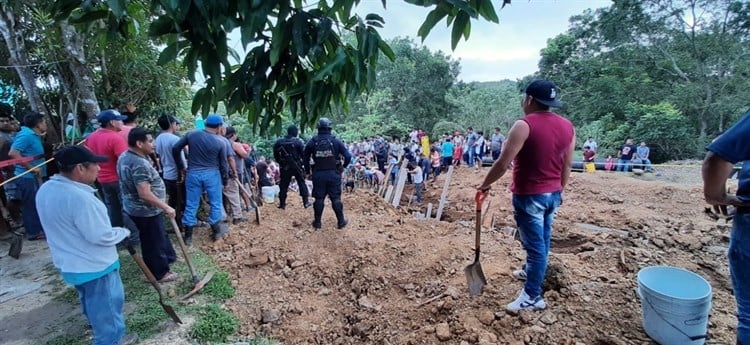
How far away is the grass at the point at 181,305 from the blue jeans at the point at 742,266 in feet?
10.1

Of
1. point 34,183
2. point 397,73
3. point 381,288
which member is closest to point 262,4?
point 381,288

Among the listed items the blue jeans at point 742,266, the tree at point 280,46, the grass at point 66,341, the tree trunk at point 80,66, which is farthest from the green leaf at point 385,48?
the tree trunk at point 80,66

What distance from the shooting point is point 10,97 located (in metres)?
6.65

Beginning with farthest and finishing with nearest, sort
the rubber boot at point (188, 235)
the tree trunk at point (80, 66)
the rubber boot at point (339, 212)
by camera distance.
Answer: the rubber boot at point (339, 212) → the tree trunk at point (80, 66) → the rubber boot at point (188, 235)

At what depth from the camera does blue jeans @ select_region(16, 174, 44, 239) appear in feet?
15.5

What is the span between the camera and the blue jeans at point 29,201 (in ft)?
15.5

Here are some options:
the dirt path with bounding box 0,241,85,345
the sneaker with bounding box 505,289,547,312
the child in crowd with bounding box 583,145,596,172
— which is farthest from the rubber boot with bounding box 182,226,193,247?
the child in crowd with bounding box 583,145,596,172

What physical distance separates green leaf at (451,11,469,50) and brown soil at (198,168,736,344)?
216 centimetres

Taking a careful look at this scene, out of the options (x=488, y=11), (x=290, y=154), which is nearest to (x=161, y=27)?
(x=488, y=11)

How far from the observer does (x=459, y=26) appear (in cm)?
128

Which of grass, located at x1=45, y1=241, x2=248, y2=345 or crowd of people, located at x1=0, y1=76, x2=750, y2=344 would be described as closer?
crowd of people, located at x1=0, y1=76, x2=750, y2=344

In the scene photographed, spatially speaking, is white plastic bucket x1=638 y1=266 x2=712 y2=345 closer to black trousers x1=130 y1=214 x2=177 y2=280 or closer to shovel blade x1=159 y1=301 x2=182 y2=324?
shovel blade x1=159 y1=301 x2=182 y2=324

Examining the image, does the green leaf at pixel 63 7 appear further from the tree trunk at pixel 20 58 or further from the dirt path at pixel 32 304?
the tree trunk at pixel 20 58

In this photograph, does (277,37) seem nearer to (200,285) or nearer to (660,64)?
(200,285)
